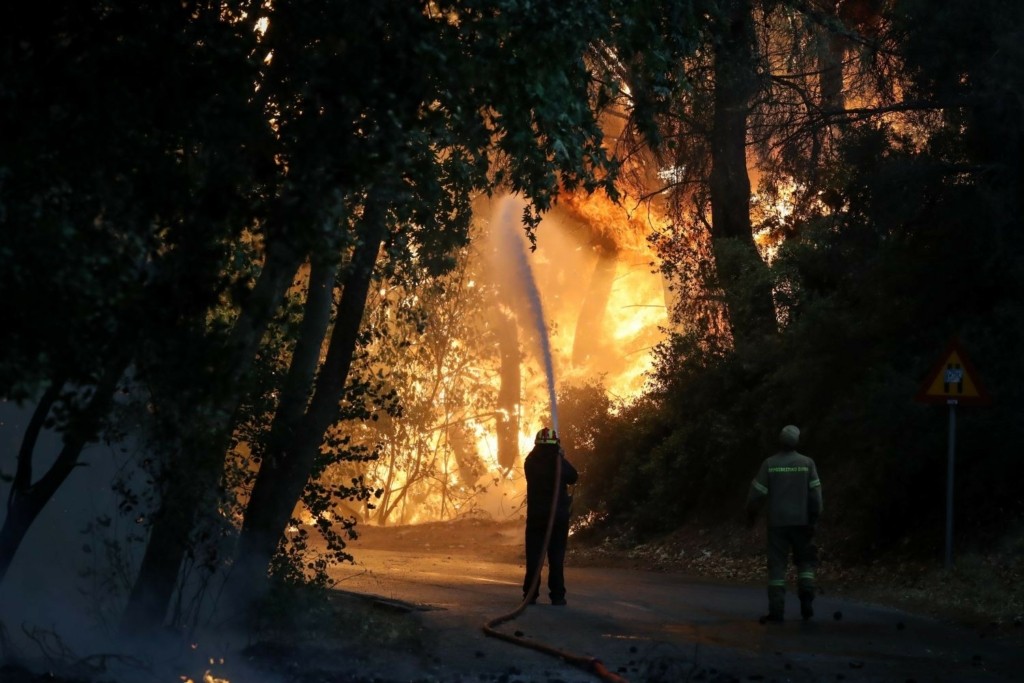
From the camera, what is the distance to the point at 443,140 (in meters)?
11.0

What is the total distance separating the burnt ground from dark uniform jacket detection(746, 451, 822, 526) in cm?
184

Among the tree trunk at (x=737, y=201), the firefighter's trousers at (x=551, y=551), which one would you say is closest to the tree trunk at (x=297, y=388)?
the firefighter's trousers at (x=551, y=551)

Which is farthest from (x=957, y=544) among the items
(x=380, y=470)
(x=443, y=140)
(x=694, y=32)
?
(x=380, y=470)

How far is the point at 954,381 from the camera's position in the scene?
16.0 metres

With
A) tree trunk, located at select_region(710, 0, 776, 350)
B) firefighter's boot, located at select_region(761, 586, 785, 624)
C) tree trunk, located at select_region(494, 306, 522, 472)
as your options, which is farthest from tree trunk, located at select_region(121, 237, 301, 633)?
tree trunk, located at select_region(494, 306, 522, 472)

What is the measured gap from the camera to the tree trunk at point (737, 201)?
909 inches

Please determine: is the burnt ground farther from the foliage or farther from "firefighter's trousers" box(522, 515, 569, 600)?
"firefighter's trousers" box(522, 515, 569, 600)

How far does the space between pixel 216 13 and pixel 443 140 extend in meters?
3.19

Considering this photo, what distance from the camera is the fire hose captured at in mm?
9820

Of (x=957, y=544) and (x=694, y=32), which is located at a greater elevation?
(x=694, y=32)

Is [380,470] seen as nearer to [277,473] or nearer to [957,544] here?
[957,544]

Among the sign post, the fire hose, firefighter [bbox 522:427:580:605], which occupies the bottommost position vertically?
the fire hose

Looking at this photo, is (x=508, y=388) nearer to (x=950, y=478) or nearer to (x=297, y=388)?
(x=950, y=478)

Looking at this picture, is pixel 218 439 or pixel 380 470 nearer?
pixel 218 439
